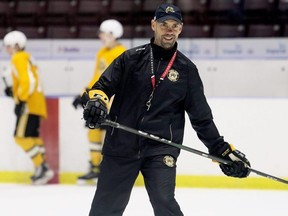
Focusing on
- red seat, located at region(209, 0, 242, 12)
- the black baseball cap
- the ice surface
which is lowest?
the ice surface

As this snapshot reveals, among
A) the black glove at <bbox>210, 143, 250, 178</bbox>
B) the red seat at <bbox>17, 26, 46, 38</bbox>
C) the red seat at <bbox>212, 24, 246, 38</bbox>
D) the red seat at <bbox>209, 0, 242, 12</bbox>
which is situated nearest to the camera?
the black glove at <bbox>210, 143, 250, 178</bbox>

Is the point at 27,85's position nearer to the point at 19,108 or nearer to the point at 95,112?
the point at 19,108

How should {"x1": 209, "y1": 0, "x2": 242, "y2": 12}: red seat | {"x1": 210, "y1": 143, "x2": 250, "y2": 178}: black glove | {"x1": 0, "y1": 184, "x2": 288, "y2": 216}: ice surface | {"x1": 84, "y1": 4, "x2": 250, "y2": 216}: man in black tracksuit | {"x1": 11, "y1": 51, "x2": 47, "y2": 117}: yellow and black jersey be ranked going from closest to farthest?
1. {"x1": 84, "y1": 4, "x2": 250, "y2": 216}: man in black tracksuit
2. {"x1": 210, "y1": 143, "x2": 250, "y2": 178}: black glove
3. {"x1": 0, "y1": 184, "x2": 288, "y2": 216}: ice surface
4. {"x1": 11, "y1": 51, "x2": 47, "y2": 117}: yellow and black jersey
5. {"x1": 209, "y1": 0, "x2": 242, "y2": 12}: red seat

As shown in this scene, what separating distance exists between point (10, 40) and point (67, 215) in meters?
2.19

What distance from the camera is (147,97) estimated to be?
3.76 metres

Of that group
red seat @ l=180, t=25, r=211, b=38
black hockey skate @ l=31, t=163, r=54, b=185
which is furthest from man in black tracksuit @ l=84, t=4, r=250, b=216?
red seat @ l=180, t=25, r=211, b=38

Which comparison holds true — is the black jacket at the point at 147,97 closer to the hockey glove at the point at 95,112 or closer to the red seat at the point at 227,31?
the hockey glove at the point at 95,112

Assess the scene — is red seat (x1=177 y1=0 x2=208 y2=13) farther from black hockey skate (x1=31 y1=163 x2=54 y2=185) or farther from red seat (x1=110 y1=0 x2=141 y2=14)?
black hockey skate (x1=31 y1=163 x2=54 y2=185)

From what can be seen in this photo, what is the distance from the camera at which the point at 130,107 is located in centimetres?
379

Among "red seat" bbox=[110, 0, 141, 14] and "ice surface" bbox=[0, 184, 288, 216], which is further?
"red seat" bbox=[110, 0, 141, 14]

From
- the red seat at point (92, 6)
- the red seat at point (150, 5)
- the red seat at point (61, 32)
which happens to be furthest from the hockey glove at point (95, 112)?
the red seat at point (92, 6)

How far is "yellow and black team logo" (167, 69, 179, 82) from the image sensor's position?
377 centimetres

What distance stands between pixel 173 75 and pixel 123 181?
53 cm

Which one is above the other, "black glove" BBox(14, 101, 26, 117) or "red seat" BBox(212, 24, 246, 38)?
"red seat" BBox(212, 24, 246, 38)
